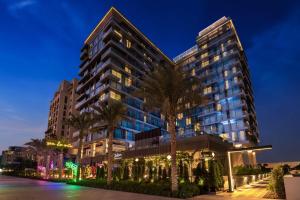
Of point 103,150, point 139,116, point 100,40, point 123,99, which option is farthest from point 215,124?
point 100,40

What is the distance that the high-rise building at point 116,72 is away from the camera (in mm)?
68375

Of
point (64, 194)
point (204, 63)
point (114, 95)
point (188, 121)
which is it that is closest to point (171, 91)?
point (64, 194)

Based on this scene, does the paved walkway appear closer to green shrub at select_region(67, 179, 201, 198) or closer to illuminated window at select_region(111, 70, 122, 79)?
green shrub at select_region(67, 179, 201, 198)

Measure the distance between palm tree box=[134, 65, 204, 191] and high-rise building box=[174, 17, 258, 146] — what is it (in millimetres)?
41885

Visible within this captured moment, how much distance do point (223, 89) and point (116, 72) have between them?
34.6 m

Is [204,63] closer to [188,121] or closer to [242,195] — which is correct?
[188,121]

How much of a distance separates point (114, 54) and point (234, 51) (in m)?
38.8

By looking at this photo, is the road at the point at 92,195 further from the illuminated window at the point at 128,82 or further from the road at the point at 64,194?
the illuminated window at the point at 128,82

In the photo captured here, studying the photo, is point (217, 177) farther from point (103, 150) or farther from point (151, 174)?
point (103, 150)

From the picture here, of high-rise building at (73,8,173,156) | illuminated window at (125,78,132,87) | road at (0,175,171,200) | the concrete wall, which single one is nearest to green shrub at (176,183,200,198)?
road at (0,175,171,200)

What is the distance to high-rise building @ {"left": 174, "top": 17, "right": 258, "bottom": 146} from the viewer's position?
70250 millimetres

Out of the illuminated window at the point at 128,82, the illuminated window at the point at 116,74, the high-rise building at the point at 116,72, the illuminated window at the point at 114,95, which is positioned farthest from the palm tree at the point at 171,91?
the illuminated window at the point at 128,82

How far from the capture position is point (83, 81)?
86500 millimetres

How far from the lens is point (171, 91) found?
2231 centimetres
